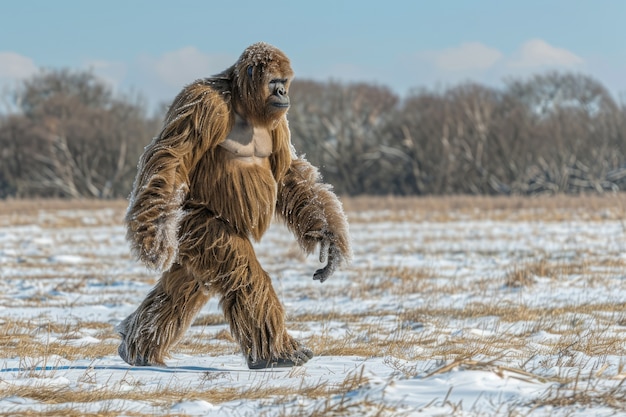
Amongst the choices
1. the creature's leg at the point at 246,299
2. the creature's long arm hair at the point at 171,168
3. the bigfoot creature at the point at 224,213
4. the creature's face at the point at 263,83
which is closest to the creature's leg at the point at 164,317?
the bigfoot creature at the point at 224,213

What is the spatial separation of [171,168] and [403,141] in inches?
2336

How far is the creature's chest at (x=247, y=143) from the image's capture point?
18.0 feet

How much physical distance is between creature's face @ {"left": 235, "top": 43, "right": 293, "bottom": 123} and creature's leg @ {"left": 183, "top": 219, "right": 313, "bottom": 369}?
777mm

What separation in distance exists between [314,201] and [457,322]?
283 cm

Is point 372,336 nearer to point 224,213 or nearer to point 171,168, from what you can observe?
point 224,213

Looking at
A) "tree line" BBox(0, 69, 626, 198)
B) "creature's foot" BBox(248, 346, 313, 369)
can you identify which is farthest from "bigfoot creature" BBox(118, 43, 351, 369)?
"tree line" BBox(0, 69, 626, 198)

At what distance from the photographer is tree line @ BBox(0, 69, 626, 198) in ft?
195

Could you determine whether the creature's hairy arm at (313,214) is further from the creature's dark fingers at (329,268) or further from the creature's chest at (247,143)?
the creature's chest at (247,143)

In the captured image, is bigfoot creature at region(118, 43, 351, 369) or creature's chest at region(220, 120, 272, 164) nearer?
bigfoot creature at region(118, 43, 351, 369)

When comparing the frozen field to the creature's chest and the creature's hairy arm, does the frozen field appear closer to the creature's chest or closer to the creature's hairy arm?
the creature's hairy arm

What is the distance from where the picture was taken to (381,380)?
4242 millimetres

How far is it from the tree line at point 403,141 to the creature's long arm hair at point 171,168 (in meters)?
50.3

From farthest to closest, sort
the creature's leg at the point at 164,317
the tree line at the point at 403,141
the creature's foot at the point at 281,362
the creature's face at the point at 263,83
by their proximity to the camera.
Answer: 1. the tree line at the point at 403,141
2. the creature's leg at the point at 164,317
3. the creature's face at the point at 263,83
4. the creature's foot at the point at 281,362

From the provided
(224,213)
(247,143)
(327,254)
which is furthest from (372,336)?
(247,143)
